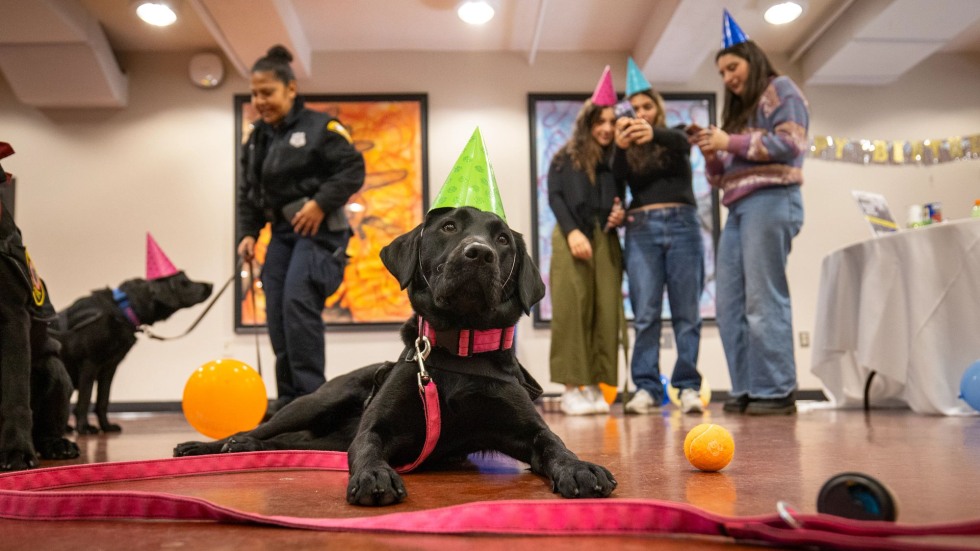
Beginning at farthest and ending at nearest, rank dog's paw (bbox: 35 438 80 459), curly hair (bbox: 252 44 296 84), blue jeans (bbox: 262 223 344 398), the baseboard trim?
the baseboard trim < curly hair (bbox: 252 44 296 84) < blue jeans (bbox: 262 223 344 398) < dog's paw (bbox: 35 438 80 459)

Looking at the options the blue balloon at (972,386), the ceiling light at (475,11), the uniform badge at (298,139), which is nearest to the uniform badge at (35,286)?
the uniform badge at (298,139)

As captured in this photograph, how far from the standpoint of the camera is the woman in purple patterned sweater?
320 cm

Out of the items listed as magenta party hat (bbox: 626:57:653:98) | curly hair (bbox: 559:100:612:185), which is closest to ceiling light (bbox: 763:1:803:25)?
magenta party hat (bbox: 626:57:653:98)

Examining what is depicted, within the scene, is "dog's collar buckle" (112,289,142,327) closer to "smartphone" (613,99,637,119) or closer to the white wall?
the white wall

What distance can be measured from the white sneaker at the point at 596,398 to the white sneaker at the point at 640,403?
0.21 m

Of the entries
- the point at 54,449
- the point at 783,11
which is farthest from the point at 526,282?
the point at 783,11

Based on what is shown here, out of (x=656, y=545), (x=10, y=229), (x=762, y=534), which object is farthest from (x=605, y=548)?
(x=10, y=229)

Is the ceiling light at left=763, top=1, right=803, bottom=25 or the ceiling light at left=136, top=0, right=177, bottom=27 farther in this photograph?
the ceiling light at left=763, top=1, right=803, bottom=25

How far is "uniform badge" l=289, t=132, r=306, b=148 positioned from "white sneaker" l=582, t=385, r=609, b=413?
1965 mm

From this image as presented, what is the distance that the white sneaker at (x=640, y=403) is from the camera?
360 cm

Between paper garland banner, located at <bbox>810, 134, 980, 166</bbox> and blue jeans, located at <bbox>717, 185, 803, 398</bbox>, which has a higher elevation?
paper garland banner, located at <bbox>810, 134, 980, 166</bbox>

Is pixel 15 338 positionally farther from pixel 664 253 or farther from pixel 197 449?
pixel 664 253

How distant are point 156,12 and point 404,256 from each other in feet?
15.5

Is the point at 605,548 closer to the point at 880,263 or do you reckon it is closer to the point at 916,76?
the point at 880,263
